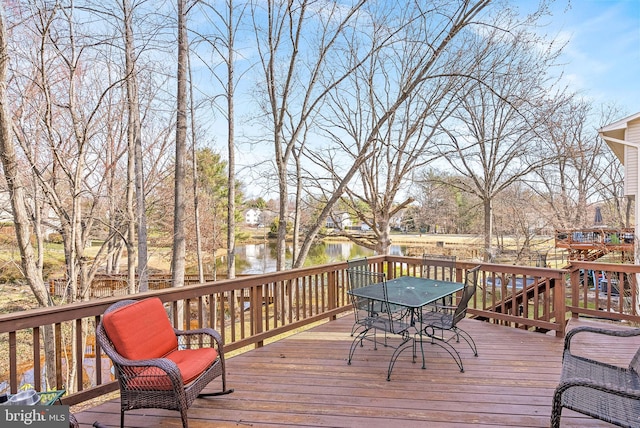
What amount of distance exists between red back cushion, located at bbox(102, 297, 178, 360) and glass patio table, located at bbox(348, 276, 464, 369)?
6.12ft

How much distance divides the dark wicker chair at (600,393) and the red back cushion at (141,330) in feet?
8.54

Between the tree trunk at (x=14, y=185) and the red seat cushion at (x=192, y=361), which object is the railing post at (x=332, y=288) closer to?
the red seat cushion at (x=192, y=361)

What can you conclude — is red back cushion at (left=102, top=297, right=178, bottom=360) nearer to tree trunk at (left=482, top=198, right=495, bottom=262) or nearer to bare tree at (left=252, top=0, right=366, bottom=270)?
bare tree at (left=252, top=0, right=366, bottom=270)

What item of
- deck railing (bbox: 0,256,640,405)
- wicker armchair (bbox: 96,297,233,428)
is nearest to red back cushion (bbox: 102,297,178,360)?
wicker armchair (bbox: 96,297,233,428)

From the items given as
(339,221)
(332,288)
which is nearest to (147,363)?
(332,288)

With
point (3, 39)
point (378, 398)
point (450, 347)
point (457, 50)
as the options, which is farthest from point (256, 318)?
point (457, 50)

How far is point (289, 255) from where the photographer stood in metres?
19.2

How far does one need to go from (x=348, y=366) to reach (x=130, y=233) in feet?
20.7

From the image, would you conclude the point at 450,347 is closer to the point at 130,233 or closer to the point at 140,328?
the point at 140,328

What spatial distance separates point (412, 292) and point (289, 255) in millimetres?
15868

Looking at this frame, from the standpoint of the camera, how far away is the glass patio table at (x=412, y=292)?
323 centimetres

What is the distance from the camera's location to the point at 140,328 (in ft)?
7.95

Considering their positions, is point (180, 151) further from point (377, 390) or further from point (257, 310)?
point (377, 390)

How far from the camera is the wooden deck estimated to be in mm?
2369
